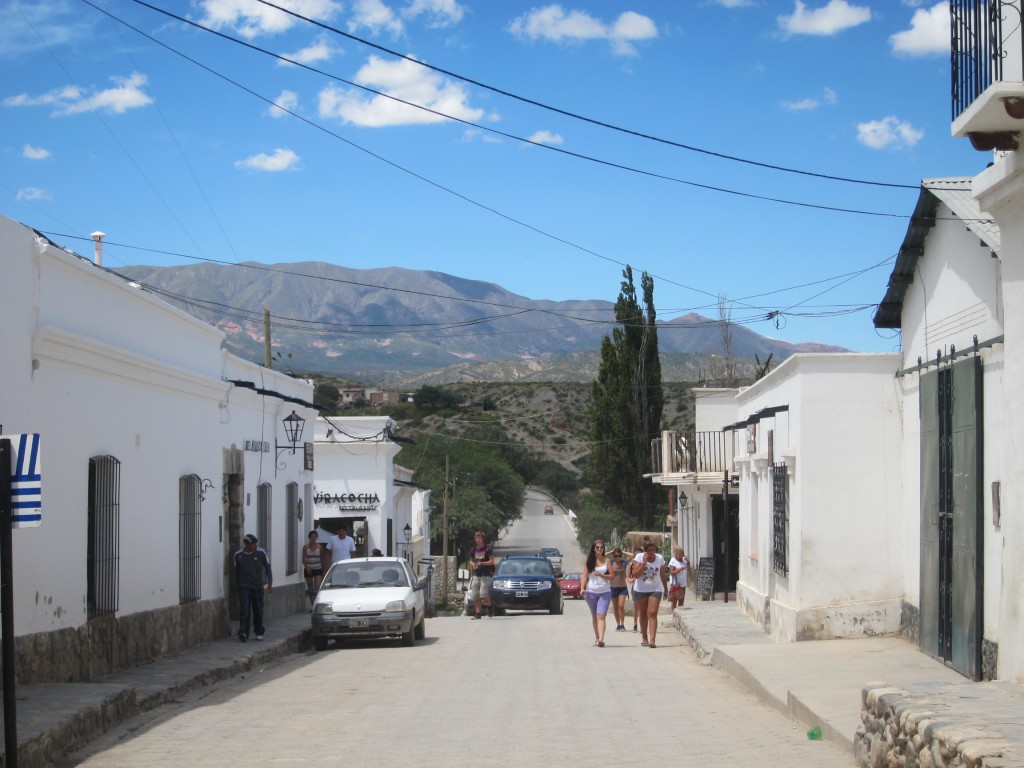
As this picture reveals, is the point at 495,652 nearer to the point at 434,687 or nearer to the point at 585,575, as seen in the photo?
the point at 585,575

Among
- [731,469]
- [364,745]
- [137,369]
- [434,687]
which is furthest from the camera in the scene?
[731,469]

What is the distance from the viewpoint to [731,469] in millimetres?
30203

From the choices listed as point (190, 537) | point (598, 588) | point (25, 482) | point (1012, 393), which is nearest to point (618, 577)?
point (598, 588)

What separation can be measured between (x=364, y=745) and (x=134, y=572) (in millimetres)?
6671

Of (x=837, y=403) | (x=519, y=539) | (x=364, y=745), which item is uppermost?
(x=837, y=403)

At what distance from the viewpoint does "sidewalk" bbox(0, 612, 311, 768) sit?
29.0 ft

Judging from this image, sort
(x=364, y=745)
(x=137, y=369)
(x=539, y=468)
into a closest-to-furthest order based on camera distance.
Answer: (x=364, y=745) → (x=137, y=369) → (x=539, y=468)

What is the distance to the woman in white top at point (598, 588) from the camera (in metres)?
19.1

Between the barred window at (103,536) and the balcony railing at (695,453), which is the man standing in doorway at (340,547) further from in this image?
the barred window at (103,536)

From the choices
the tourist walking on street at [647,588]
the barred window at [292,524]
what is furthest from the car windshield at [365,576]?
the barred window at [292,524]

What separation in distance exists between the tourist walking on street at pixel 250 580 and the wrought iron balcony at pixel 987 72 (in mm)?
12841

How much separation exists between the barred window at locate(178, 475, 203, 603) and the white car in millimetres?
2097

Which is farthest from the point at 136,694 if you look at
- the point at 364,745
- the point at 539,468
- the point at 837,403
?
the point at 539,468

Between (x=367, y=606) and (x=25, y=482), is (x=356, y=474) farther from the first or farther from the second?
(x=25, y=482)
